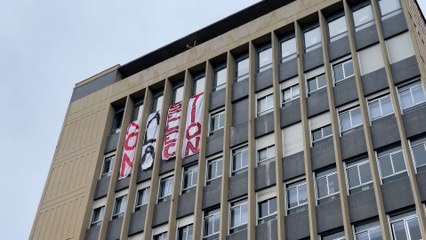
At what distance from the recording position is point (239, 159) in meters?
32.5

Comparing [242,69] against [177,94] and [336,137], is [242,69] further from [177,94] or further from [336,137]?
[336,137]

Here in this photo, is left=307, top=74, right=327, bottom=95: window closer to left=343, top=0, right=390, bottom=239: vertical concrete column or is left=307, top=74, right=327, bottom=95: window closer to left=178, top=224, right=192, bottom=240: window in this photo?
left=343, top=0, right=390, bottom=239: vertical concrete column

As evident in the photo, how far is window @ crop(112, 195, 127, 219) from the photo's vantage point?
35031 mm

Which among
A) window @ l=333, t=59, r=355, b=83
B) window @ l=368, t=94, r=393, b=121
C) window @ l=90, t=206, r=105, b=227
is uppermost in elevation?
window @ l=333, t=59, r=355, b=83

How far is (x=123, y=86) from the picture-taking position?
41688 mm

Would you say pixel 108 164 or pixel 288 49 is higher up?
pixel 288 49

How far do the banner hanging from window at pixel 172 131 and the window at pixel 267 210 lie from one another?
7299 mm

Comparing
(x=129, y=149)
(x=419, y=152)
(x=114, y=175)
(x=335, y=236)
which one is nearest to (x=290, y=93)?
(x=419, y=152)

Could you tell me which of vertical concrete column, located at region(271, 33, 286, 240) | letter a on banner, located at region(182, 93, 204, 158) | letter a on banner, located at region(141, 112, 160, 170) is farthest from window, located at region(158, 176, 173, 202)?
vertical concrete column, located at region(271, 33, 286, 240)

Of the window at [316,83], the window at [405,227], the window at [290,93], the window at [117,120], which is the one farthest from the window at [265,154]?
the window at [117,120]

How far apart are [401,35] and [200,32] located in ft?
46.8

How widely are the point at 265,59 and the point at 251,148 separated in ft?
24.1

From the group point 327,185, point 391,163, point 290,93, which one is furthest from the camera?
point 290,93

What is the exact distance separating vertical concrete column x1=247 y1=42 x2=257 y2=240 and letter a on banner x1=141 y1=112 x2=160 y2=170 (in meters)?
6.21
